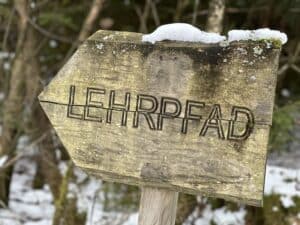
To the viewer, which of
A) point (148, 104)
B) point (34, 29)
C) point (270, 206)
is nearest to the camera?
point (148, 104)

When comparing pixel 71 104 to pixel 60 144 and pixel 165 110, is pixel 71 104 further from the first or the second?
pixel 60 144

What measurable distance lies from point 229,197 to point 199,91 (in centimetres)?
39

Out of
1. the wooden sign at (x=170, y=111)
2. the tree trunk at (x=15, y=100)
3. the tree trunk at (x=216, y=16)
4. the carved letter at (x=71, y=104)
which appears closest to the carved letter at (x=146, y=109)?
the wooden sign at (x=170, y=111)

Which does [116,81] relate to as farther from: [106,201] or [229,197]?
[106,201]

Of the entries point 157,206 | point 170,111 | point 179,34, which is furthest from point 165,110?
point 157,206

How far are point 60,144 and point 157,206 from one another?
3296 millimetres

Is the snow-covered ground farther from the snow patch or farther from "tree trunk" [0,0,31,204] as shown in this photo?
"tree trunk" [0,0,31,204]

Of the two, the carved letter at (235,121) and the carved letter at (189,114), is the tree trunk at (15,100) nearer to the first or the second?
the carved letter at (189,114)

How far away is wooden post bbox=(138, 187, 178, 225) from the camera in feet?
6.63

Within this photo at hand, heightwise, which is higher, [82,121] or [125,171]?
[82,121]

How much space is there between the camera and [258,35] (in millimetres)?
1831

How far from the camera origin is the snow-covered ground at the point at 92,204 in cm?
385

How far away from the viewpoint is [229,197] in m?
1.83

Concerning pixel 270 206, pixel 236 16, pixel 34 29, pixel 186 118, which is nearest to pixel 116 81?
pixel 186 118
